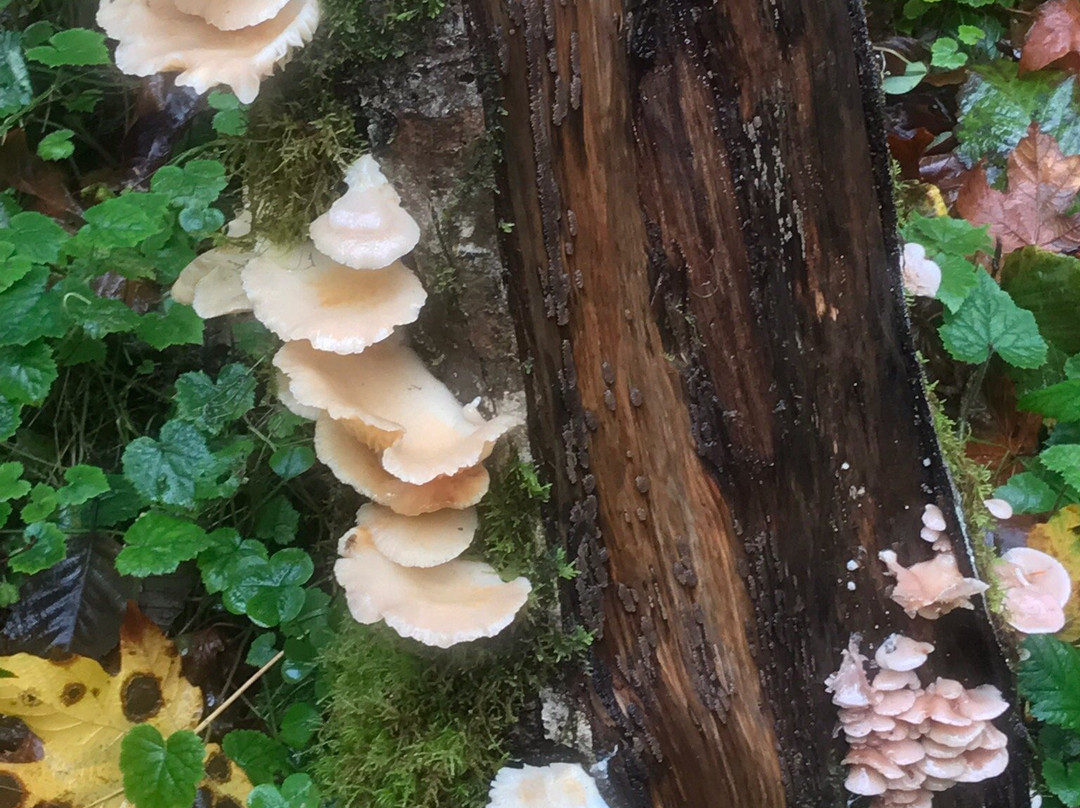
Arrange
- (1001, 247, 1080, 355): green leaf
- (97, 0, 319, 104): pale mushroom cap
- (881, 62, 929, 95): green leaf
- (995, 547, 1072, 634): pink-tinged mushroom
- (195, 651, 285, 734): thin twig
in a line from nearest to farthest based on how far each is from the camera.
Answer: (97, 0, 319, 104): pale mushroom cap, (995, 547, 1072, 634): pink-tinged mushroom, (195, 651, 285, 734): thin twig, (1001, 247, 1080, 355): green leaf, (881, 62, 929, 95): green leaf

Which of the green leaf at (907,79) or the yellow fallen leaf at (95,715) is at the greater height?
the green leaf at (907,79)

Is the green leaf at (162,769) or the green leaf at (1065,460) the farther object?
the green leaf at (1065,460)

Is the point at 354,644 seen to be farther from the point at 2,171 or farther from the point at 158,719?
the point at 2,171

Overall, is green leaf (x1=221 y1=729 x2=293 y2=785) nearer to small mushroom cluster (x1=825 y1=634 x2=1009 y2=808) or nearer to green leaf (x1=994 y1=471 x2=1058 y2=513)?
small mushroom cluster (x1=825 y1=634 x2=1009 y2=808)

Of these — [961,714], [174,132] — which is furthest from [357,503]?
[174,132]

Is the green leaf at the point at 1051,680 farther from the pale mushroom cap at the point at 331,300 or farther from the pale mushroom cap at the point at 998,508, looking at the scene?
the pale mushroom cap at the point at 331,300

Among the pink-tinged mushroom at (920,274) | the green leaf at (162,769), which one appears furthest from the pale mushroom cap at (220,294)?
the pink-tinged mushroom at (920,274)

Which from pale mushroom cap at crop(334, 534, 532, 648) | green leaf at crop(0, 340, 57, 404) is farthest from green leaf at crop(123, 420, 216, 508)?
pale mushroom cap at crop(334, 534, 532, 648)
